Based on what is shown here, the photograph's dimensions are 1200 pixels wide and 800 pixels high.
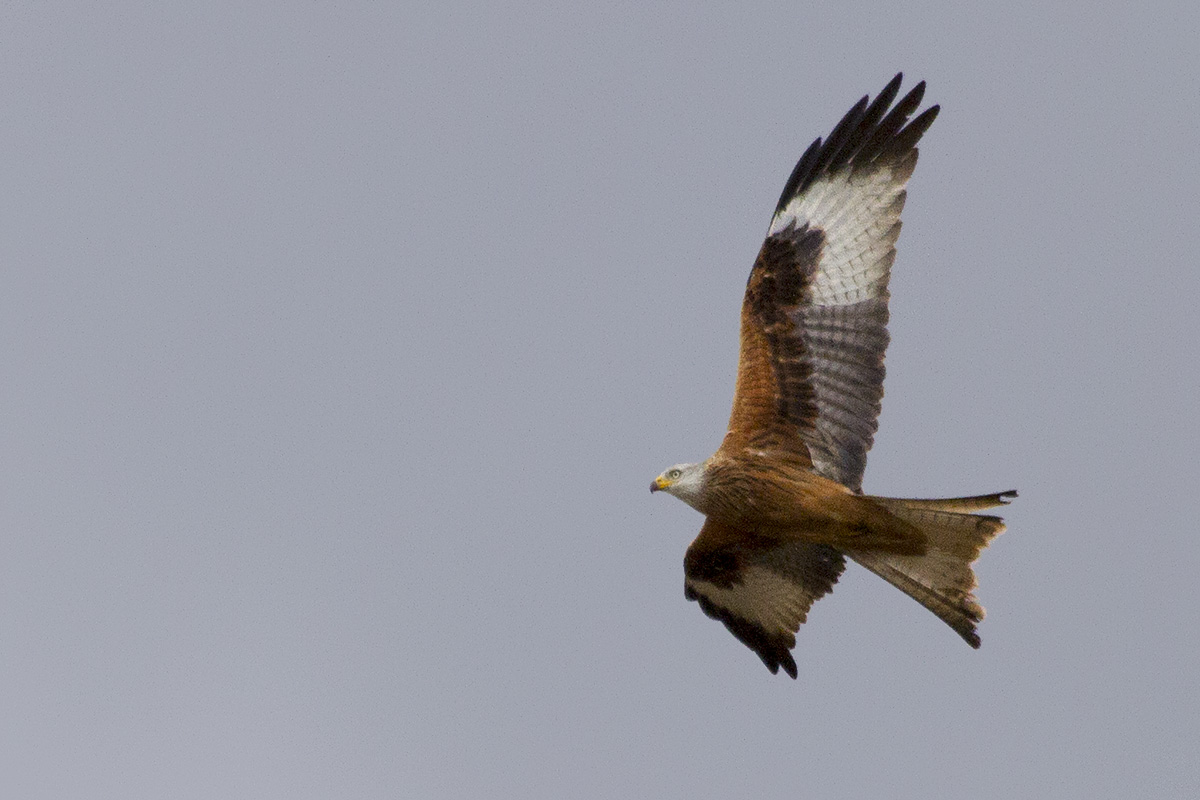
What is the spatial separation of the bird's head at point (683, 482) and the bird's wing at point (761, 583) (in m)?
0.78

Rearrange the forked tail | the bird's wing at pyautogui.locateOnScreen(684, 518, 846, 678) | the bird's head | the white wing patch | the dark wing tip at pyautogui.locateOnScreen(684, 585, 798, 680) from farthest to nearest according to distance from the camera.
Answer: the dark wing tip at pyautogui.locateOnScreen(684, 585, 798, 680)
the bird's wing at pyautogui.locateOnScreen(684, 518, 846, 678)
the white wing patch
the bird's head
the forked tail

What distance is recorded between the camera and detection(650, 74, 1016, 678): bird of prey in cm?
969

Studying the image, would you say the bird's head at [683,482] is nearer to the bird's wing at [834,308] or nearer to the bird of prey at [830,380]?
the bird of prey at [830,380]

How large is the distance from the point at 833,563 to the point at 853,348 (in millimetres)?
1794

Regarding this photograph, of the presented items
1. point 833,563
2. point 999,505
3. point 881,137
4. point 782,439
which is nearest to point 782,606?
point 833,563

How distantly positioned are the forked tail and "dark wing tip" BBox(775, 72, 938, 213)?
229 cm

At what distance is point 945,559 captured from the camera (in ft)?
31.7

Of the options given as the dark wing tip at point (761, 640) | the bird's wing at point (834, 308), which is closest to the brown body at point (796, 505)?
the bird's wing at point (834, 308)

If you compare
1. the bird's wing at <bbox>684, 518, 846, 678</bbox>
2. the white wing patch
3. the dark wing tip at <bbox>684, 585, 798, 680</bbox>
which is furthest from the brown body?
the dark wing tip at <bbox>684, 585, 798, 680</bbox>

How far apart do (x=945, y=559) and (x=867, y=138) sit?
2.79 meters

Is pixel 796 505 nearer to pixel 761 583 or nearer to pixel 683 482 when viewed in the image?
pixel 683 482

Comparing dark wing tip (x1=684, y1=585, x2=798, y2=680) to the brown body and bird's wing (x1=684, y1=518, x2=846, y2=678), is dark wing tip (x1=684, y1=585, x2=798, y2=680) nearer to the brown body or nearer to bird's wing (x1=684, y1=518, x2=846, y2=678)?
bird's wing (x1=684, y1=518, x2=846, y2=678)

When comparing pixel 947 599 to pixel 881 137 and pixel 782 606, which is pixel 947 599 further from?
pixel 881 137

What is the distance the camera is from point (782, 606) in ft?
36.2
